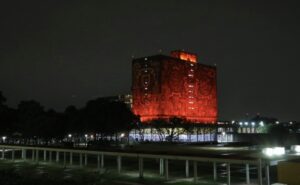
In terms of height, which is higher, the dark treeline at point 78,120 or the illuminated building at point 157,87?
the illuminated building at point 157,87

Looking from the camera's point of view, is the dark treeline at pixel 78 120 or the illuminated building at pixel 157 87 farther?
the illuminated building at pixel 157 87

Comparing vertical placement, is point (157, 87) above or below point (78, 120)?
above

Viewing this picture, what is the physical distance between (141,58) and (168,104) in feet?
87.6

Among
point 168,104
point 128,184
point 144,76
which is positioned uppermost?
point 144,76

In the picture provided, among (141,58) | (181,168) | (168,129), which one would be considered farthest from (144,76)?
(181,168)

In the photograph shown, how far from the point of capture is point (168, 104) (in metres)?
189

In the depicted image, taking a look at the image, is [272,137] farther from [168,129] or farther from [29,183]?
[29,183]

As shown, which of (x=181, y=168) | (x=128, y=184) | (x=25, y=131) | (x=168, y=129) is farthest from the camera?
(x=168, y=129)

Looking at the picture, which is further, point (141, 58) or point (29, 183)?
→ point (141, 58)

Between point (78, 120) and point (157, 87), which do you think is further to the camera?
point (157, 87)

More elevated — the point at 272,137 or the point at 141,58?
the point at 141,58

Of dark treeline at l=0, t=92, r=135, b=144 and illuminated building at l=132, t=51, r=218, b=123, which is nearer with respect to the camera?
dark treeline at l=0, t=92, r=135, b=144

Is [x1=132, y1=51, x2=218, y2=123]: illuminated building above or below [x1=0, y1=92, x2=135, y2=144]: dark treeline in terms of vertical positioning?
above

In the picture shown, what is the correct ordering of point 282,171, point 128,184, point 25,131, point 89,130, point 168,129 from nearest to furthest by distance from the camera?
point 282,171 → point 128,184 → point 25,131 → point 89,130 → point 168,129
